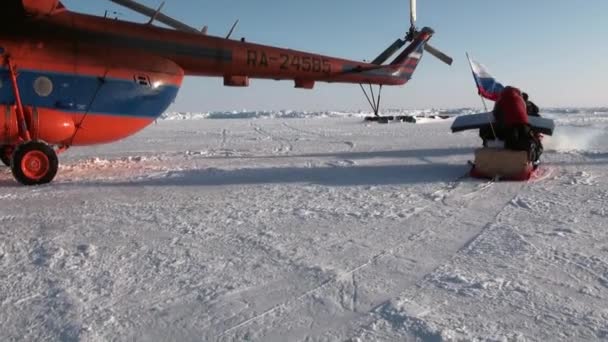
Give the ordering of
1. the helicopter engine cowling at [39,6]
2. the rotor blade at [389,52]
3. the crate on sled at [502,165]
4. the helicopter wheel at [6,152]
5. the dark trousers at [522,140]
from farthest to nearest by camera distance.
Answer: the rotor blade at [389,52]
the helicopter wheel at [6,152]
the dark trousers at [522,140]
the crate on sled at [502,165]
the helicopter engine cowling at [39,6]

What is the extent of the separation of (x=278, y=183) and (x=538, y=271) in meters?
3.91

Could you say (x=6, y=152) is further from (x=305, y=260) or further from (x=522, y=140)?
(x=522, y=140)

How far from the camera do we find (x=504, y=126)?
7270 millimetres

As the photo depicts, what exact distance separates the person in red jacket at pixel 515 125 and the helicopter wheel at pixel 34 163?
659 centimetres

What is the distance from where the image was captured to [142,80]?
24.6 ft

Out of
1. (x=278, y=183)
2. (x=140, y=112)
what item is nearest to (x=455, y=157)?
(x=278, y=183)

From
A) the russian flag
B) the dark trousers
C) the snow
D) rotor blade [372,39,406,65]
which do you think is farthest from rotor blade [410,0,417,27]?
the snow

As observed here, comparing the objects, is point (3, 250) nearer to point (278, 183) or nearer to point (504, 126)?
point (278, 183)

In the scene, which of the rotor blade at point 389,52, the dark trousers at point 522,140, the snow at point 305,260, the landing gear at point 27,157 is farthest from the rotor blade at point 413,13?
the landing gear at point 27,157

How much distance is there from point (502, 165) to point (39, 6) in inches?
272

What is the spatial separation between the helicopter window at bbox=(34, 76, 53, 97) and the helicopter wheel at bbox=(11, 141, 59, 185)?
33.6 inches

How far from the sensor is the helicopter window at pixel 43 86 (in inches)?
263

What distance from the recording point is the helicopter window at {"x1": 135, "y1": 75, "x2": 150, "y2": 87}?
7438 mm

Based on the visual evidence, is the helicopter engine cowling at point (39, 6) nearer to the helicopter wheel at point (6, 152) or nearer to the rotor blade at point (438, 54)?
the helicopter wheel at point (6, 152)
